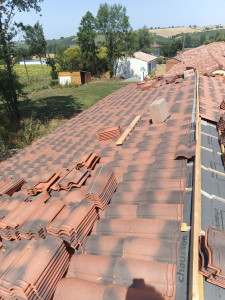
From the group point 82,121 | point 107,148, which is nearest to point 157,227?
point 107,148

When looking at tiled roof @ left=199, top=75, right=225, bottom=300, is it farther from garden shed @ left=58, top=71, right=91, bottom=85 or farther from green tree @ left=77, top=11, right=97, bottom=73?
green tree @ left=77, top=11, right=97, bottom=73

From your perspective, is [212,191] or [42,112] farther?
[42,112]

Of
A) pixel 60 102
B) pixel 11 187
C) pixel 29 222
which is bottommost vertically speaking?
pixel 60 102

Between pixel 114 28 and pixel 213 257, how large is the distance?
2173 inches

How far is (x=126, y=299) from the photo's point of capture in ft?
7.53

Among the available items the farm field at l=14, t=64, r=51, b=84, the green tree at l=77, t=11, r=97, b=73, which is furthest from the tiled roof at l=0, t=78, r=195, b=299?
the farm field at l=14, t=64, r=51, b=84

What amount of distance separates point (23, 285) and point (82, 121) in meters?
8.97

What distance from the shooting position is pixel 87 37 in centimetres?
4675

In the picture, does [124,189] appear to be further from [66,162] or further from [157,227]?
[66,162]

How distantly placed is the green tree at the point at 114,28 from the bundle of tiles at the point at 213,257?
53.0m

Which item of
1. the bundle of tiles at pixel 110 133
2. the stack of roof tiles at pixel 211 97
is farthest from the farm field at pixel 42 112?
the stack of roof tiles at pixel 211 97

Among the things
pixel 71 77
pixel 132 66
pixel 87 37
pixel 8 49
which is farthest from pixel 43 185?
pixel 132 66

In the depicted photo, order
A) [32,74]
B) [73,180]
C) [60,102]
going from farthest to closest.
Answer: [32,74] < [60,102] < [73,180]

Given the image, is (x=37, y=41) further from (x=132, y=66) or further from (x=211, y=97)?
(x=211, y=97)
